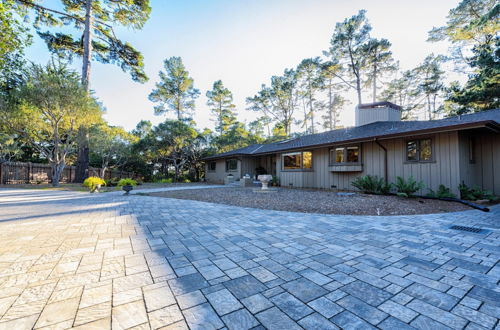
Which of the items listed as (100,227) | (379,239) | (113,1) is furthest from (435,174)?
(113,1)

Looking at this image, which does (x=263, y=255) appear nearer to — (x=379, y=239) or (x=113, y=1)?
(x=379, y=239)

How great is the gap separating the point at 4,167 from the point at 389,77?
27972mm

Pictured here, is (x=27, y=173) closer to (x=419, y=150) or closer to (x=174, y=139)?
(x=174, y=139)

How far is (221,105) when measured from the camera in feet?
76.2

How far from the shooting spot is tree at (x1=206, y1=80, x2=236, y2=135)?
2283 centimetres

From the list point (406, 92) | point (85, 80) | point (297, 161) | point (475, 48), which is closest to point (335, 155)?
point (297, 161)

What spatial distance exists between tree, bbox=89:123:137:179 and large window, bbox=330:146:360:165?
49.0 feet

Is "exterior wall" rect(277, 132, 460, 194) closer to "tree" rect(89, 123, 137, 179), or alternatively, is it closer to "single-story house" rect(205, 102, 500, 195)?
"single-story house" rect(205, 102, 500, 195)

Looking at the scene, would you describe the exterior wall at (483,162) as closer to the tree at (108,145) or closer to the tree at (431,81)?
the tree at (431,81)

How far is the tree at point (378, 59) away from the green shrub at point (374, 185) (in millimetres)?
13189

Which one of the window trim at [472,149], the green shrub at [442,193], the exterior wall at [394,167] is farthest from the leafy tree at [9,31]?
the window trim at [472,149]

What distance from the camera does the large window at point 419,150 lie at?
6660mm

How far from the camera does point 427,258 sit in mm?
2195

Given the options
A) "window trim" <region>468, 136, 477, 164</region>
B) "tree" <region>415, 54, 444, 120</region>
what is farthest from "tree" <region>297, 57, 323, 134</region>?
"window trim" <region>468, 136, 477, 164</region>
